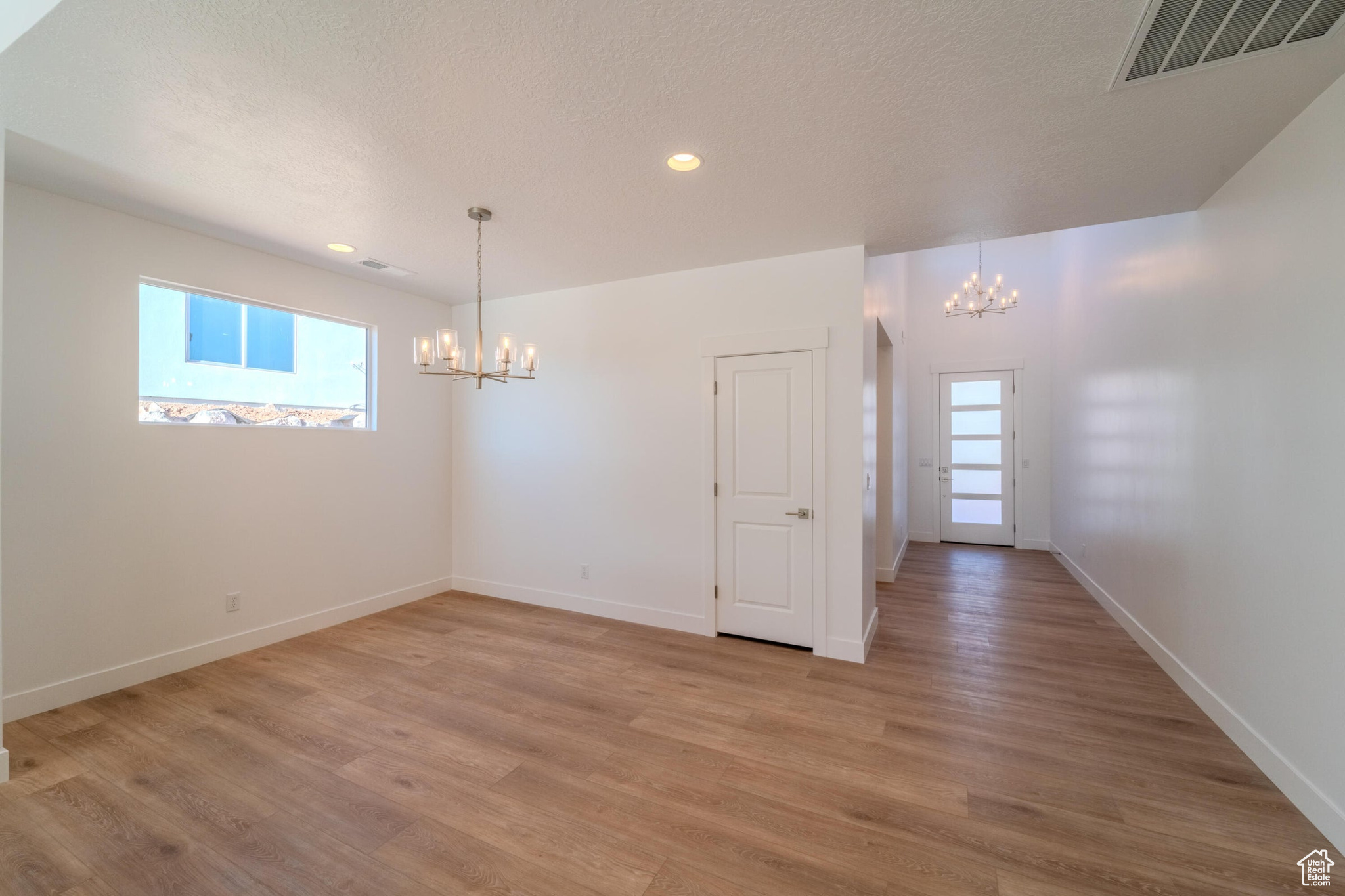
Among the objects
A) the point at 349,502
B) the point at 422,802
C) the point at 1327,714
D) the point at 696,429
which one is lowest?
the point at 422,802

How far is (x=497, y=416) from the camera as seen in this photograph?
5.11 metres

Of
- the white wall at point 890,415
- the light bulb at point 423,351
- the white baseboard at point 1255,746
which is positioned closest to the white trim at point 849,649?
the white wall at point 890,415

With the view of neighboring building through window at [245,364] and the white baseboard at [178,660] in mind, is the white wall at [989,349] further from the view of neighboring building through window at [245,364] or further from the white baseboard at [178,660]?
the white baseboard at [178,660]

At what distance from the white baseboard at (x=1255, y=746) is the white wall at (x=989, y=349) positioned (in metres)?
3.81

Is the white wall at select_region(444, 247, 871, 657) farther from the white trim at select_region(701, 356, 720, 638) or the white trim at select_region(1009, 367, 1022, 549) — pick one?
the white trim at select_region(1009, 367, 1022, 549)

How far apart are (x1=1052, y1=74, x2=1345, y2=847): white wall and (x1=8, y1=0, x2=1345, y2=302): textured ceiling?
16.2 inches

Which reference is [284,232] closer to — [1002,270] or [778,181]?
[778,181]

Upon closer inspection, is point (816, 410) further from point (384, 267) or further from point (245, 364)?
point (245, 364)

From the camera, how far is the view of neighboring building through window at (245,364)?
3.42m

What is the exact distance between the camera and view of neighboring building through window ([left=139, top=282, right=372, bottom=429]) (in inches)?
135

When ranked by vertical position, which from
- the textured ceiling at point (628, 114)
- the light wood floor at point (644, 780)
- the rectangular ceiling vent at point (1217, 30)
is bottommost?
the light wood floor at point (644, 780)

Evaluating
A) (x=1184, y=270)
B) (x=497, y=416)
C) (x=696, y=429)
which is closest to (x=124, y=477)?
(x=497, y=416)

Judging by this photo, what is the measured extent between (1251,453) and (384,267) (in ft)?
17.9

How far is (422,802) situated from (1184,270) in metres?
4.96
